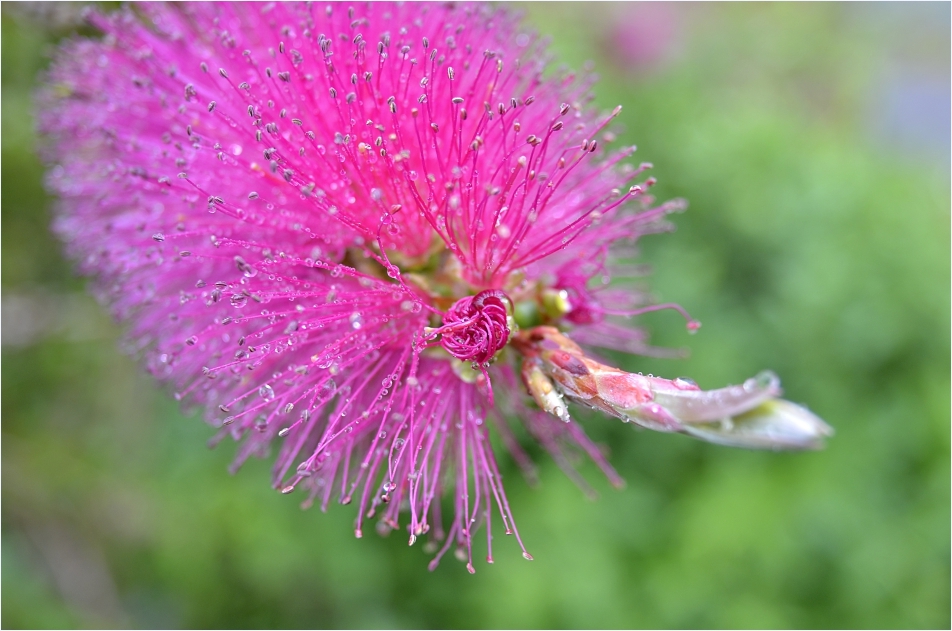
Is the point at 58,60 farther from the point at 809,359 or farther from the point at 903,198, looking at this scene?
the point at 903,198

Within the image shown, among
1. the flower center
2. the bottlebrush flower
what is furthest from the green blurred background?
the flower center

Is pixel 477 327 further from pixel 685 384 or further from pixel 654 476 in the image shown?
pixel 654 476

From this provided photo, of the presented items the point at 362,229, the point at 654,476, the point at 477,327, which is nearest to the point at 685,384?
the point at 477,327

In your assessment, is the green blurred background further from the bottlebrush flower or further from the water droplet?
the water droplet

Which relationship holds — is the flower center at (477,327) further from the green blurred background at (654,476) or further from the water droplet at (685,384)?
the green blurred background at (654,476)

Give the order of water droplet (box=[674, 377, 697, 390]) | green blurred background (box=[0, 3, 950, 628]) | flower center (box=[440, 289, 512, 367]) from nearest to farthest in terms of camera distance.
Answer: water droplet (box=[674, 377, 697, 390])
flower center (box=[440, 289, 512, 367])
green blurred background (box=[0, 3, 950, 628])

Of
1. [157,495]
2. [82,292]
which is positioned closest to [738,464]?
[157,495]
